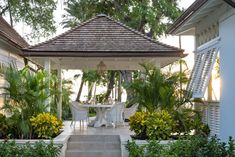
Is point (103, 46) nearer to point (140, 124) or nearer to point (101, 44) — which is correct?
point (101, 44)

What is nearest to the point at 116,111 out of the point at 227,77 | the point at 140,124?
the point at 140,124

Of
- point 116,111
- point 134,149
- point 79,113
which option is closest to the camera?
point 134,149

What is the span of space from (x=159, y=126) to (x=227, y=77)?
7.46 ft

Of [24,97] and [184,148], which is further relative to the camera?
[24,97]

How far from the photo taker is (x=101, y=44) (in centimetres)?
1343

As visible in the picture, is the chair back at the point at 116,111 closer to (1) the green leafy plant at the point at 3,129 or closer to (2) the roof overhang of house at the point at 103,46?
(2) the roof overhang of house at the point at 103,46

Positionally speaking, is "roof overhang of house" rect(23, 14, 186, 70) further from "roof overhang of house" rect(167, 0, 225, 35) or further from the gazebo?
"roof overhang of house" rect(167, 0, 225, 35)

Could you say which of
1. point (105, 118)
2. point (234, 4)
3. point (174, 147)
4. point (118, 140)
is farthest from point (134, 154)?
point (105, 118)

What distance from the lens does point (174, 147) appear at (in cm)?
966

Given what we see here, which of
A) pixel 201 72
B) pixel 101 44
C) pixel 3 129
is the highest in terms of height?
pixel 101 44

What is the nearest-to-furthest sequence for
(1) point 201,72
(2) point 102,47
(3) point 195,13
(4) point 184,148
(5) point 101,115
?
A: (4) point 184,148 < (3) point 195,13 < (1) point 201,72 < (2) point 102,47 < (5) point 101,115

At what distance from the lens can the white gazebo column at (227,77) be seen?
363 inches

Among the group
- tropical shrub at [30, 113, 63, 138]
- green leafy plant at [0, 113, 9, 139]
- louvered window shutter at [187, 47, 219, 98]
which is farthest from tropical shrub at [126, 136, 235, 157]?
green leafy plant at [0, 113, 9, 139]

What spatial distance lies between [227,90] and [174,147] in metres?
1.84
